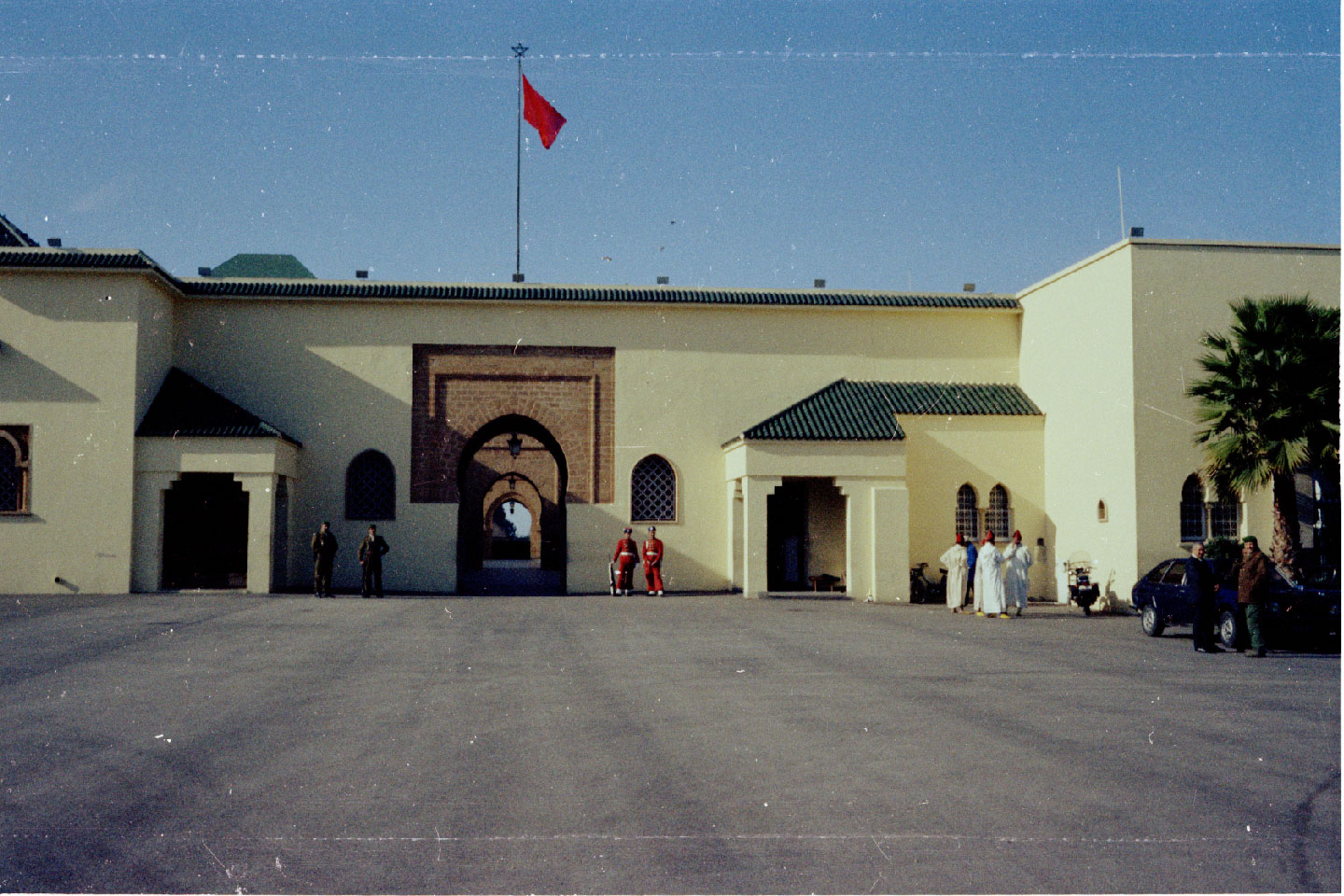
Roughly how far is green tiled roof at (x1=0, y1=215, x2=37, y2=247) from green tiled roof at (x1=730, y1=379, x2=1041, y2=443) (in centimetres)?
2155

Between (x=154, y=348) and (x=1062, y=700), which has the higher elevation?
(x=154, y=348)

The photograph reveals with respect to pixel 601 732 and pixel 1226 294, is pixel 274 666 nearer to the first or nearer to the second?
pixel 601 732

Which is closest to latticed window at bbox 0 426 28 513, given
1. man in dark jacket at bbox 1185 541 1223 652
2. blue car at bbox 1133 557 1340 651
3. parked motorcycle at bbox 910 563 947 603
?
parked motorcycle at bbox 910 563 947 603

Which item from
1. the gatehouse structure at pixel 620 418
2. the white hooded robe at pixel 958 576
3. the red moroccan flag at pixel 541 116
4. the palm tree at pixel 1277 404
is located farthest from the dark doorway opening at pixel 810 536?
the red moroccan flag at pixel 541 116

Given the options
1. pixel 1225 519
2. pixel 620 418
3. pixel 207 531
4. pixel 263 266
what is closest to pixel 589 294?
pixel 620 418

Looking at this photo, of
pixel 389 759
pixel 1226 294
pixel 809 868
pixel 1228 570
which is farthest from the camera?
pixel 1226 294

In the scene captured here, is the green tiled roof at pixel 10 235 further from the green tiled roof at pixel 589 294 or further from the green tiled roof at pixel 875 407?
the green tiled roof at pixel 875 407

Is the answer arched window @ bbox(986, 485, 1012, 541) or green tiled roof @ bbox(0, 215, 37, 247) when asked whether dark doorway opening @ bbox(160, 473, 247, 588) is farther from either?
arched window @ bbox(986, 485, 1012, 541)

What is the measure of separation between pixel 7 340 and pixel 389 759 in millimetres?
20213

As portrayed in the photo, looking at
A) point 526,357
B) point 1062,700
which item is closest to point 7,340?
point 526,357

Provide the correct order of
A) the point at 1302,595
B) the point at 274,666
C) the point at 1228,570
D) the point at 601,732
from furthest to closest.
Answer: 1. the point at 1228,570
2. the point at 1302,595
3. the point at 274,666
4. the point at 601,732

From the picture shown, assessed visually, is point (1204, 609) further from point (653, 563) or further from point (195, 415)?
point (195, 415)

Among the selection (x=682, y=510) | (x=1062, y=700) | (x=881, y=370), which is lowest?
(x=1062, y=700)

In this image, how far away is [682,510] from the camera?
2706 centimetres
